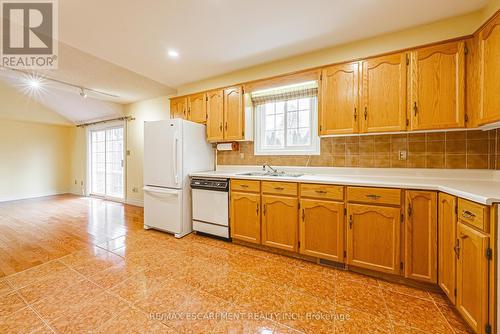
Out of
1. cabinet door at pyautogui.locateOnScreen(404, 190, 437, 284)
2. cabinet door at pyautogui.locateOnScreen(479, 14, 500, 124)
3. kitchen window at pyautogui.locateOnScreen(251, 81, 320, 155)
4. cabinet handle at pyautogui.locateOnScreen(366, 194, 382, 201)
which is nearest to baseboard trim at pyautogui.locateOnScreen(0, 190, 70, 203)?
kitchen window at pyautogui.locateOnScreen(251, 81, 320, 155)

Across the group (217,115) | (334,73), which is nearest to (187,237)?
(217,115)

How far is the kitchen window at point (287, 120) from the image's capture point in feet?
9.14

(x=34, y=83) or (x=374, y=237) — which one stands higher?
(x=34, y=83)

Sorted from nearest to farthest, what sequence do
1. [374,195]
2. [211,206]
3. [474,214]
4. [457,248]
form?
1. [474,214]
2. [457,248]
3. [374,195]
4. [211,206]

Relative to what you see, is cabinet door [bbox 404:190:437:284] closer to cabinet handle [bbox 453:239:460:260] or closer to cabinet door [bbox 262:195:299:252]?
cabinet handle [bbox 453:239:460:260]

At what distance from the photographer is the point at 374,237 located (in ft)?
6.32

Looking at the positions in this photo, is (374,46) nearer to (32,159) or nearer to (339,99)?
(339,99)

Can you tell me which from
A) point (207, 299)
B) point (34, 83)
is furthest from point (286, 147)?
point (34, 83)

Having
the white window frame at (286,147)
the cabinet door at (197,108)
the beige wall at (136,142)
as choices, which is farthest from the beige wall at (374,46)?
the beige wall at (136,142)

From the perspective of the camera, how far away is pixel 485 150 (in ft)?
6.52

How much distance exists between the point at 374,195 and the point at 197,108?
2.75 metres

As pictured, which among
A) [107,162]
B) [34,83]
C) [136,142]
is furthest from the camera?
[107,162]

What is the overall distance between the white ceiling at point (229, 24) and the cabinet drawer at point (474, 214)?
1.72 metres

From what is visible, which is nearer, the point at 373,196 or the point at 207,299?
the point at 207,299
